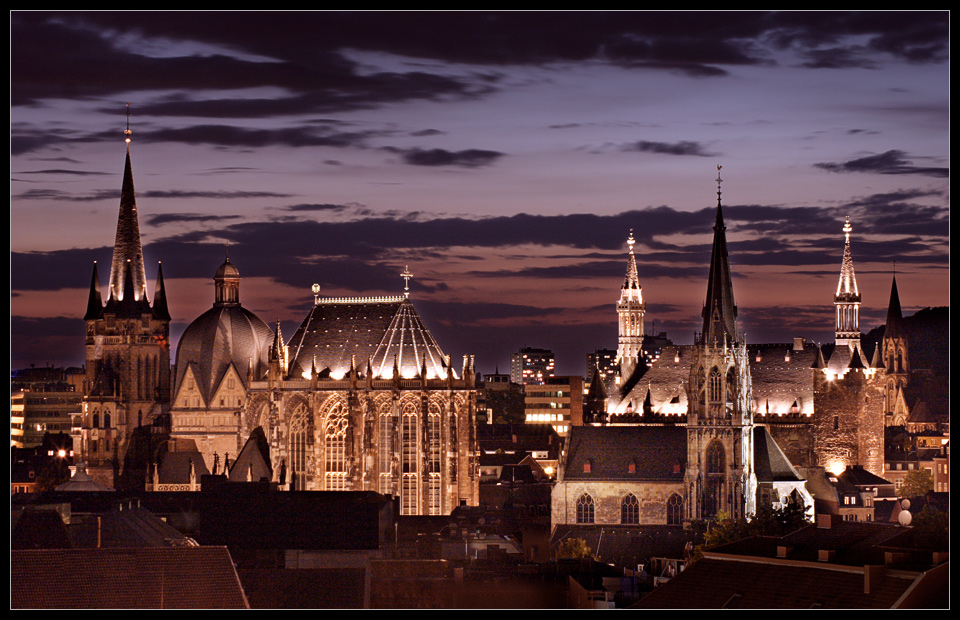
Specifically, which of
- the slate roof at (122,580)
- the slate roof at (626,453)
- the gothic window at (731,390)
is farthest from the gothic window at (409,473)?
the slate roof at (122,580)

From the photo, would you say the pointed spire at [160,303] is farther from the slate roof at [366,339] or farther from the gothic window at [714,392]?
the gothic window at [714,392]

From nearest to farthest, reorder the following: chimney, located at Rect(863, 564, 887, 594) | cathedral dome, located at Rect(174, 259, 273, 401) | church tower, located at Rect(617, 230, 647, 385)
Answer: chimney, located at Rect(863, 564, 887, 594) → cathedral dome, located at Rect(174, 259, 273, 401) → church tower, located at Rect(617, 230, 647, 385)

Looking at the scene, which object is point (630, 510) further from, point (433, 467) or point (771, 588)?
point (771, 588)

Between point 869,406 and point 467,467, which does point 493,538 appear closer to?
point 467,467

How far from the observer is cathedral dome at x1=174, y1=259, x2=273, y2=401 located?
169 m

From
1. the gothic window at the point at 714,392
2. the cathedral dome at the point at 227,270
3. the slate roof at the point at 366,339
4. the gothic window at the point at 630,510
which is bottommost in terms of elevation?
the gothic window at the point at 630,510

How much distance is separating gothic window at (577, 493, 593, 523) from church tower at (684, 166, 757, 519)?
278 inches

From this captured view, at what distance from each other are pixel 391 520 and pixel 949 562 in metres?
73.1

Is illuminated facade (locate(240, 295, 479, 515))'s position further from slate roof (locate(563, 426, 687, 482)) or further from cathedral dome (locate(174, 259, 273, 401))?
slate roof (locate(563, 426, 687, 482))

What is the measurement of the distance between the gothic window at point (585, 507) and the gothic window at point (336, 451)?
17418 millimetres

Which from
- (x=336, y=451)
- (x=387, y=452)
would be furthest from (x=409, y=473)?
(x=336, y=451)

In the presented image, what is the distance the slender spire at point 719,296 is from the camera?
158500 mm

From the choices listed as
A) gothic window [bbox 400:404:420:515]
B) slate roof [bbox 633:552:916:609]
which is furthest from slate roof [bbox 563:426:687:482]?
slate roof [bbox 633:552:916:609]

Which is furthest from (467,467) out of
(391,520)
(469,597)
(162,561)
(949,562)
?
(949,562)
